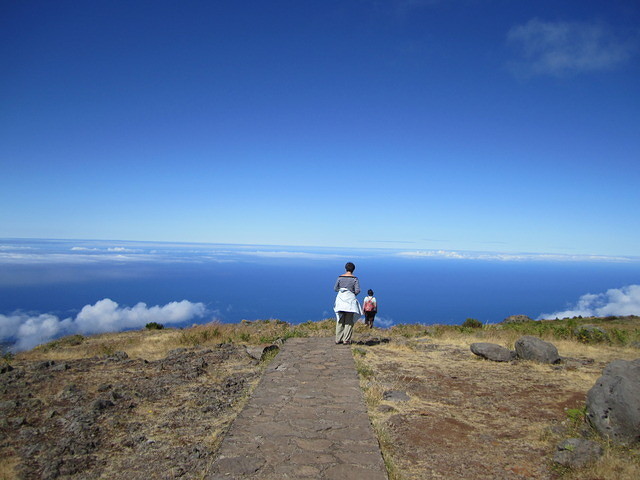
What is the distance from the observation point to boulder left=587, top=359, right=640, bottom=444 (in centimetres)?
500

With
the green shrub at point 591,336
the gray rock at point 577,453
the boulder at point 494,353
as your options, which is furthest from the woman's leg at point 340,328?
the green shrub at point 591,336

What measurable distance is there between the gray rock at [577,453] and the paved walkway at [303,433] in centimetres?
234

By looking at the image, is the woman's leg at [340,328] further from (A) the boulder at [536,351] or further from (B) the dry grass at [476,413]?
(A) the boulder at [536,351]

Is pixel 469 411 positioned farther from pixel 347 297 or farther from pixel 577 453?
pixel 347 297

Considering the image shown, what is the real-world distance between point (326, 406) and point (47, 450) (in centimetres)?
421

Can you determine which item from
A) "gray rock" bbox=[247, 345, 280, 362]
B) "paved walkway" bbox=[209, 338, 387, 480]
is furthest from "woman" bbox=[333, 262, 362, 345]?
"paved walkway" bbox=[209, 338, 387, 480]

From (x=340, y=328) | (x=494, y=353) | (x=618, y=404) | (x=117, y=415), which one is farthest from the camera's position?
(x=340, y=328)

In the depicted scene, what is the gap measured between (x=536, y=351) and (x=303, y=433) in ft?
26.7

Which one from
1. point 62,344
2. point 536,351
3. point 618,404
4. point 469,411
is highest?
point 618,404

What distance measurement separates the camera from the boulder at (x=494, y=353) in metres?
10.7

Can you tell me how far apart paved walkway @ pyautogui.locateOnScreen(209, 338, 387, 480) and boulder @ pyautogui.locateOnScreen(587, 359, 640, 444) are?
329 cm

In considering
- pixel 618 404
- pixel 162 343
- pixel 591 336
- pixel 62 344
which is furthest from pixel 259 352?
pixel 62 344

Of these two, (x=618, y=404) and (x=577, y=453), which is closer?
(x=577, y=453)

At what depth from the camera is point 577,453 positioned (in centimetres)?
468
